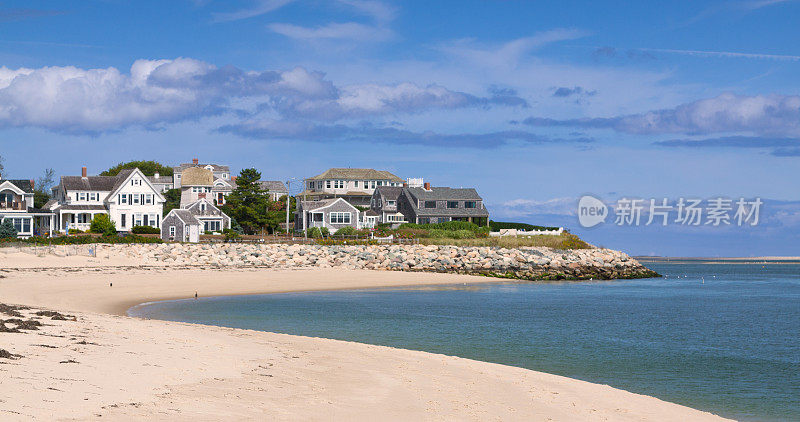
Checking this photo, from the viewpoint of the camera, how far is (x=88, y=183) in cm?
9219

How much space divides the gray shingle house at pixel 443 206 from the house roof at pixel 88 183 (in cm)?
4239

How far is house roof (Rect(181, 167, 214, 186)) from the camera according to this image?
117 metres

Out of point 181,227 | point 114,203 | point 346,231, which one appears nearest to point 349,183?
point 346,231

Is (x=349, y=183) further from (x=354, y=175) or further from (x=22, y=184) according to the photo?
(x=22, y=184)

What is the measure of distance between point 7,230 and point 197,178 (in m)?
45.9

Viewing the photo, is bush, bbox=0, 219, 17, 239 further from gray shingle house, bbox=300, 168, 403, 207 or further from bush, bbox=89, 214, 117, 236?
gray shingle house, bbox=300, 168, 403, 207

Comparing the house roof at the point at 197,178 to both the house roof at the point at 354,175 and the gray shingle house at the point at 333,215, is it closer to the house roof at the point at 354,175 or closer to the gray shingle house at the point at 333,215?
the gray shingle house at the point at 333,215

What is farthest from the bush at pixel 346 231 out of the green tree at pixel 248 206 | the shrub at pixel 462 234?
the shrub at pixel 462 234

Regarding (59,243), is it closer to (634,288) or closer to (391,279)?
(391,279)

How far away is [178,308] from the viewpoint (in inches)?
1428

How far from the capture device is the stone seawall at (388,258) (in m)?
63.0

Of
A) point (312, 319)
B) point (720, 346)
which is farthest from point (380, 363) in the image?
point (720, 346)

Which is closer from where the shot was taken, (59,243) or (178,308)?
(178,308)

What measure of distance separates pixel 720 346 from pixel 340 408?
21497 millimetres
